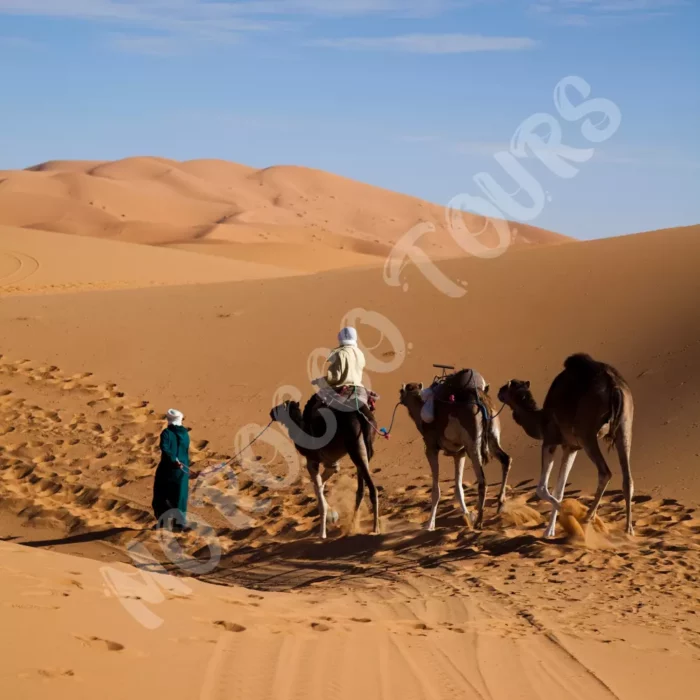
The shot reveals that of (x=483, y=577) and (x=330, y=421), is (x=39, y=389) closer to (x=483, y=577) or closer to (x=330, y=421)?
(x=330, y=421)

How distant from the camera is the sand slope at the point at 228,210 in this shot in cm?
6912

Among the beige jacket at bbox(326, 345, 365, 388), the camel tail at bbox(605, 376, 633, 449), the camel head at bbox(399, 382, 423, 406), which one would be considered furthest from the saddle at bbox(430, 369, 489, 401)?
the camel tail at bbox(605, 376, 633, 449)

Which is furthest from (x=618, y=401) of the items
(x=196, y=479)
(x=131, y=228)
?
(x=131, y=228)

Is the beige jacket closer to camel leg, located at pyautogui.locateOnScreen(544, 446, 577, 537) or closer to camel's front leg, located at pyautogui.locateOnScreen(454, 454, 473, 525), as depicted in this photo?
camel's front leg, located at pyautogui.locateOnScreen(454, 454, 473, 525)

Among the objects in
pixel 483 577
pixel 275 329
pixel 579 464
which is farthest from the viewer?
pixel 275 329

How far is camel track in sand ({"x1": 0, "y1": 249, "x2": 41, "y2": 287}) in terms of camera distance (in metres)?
36.3

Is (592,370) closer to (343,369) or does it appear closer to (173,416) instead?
(343,369)

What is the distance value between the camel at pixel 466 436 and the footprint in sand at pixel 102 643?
542cm

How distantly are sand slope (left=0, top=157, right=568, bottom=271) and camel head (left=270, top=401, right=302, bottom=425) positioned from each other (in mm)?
43874

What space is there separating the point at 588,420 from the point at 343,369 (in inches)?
107

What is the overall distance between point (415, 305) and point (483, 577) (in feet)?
38.6

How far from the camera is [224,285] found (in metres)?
25.5

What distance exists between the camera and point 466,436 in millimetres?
11094

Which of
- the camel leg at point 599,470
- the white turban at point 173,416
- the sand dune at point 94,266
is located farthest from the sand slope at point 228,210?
the camel leg at point 599,470
